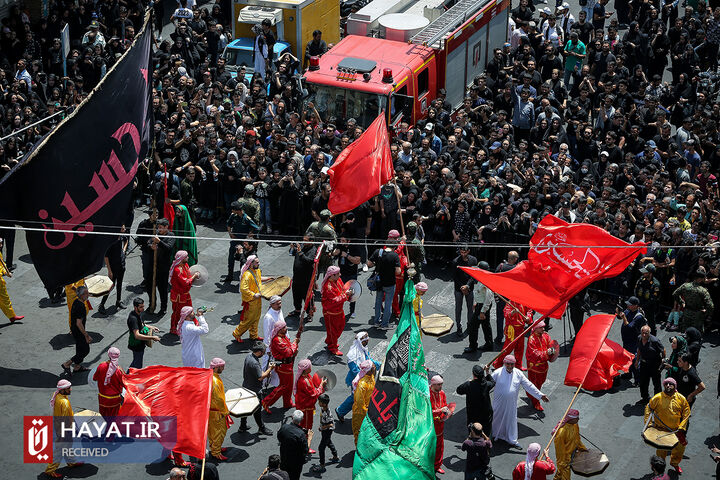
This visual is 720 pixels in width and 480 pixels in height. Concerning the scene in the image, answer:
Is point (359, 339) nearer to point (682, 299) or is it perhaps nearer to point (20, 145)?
point (682, 299)

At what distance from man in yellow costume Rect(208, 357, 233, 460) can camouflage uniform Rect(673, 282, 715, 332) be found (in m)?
7.62

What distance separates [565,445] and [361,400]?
285 centimetres

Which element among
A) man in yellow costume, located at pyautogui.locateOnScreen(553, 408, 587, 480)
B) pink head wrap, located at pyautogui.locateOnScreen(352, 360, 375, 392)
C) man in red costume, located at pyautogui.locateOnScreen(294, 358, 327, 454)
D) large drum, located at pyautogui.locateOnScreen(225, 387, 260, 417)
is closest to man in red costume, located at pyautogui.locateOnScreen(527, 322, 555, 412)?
man in yellow costume, located at pyautogui.locateOnScreen(553, 408, 587, 480)

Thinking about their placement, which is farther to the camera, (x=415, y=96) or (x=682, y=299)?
(x=415, y=96)

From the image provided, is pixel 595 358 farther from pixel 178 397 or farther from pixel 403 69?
pixel 403 69

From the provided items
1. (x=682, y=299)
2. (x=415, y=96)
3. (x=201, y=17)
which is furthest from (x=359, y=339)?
(x=201, y=17)

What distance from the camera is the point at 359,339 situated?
1628 centimetres

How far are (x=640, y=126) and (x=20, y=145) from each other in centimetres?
1289

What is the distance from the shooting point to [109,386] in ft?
50.7

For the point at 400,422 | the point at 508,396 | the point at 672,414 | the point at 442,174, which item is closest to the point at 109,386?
the point at 400,422

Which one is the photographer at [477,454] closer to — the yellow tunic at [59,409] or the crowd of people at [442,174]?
the crowd of people at [442,174]

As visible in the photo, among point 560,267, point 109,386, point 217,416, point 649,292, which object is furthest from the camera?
point 649,292

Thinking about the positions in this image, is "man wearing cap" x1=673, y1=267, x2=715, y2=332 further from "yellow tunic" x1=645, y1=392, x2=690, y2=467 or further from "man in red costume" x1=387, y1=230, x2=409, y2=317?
"man in red costume" x1=387, y1=230, x2=409, y2=317

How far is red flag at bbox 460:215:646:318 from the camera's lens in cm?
1556
